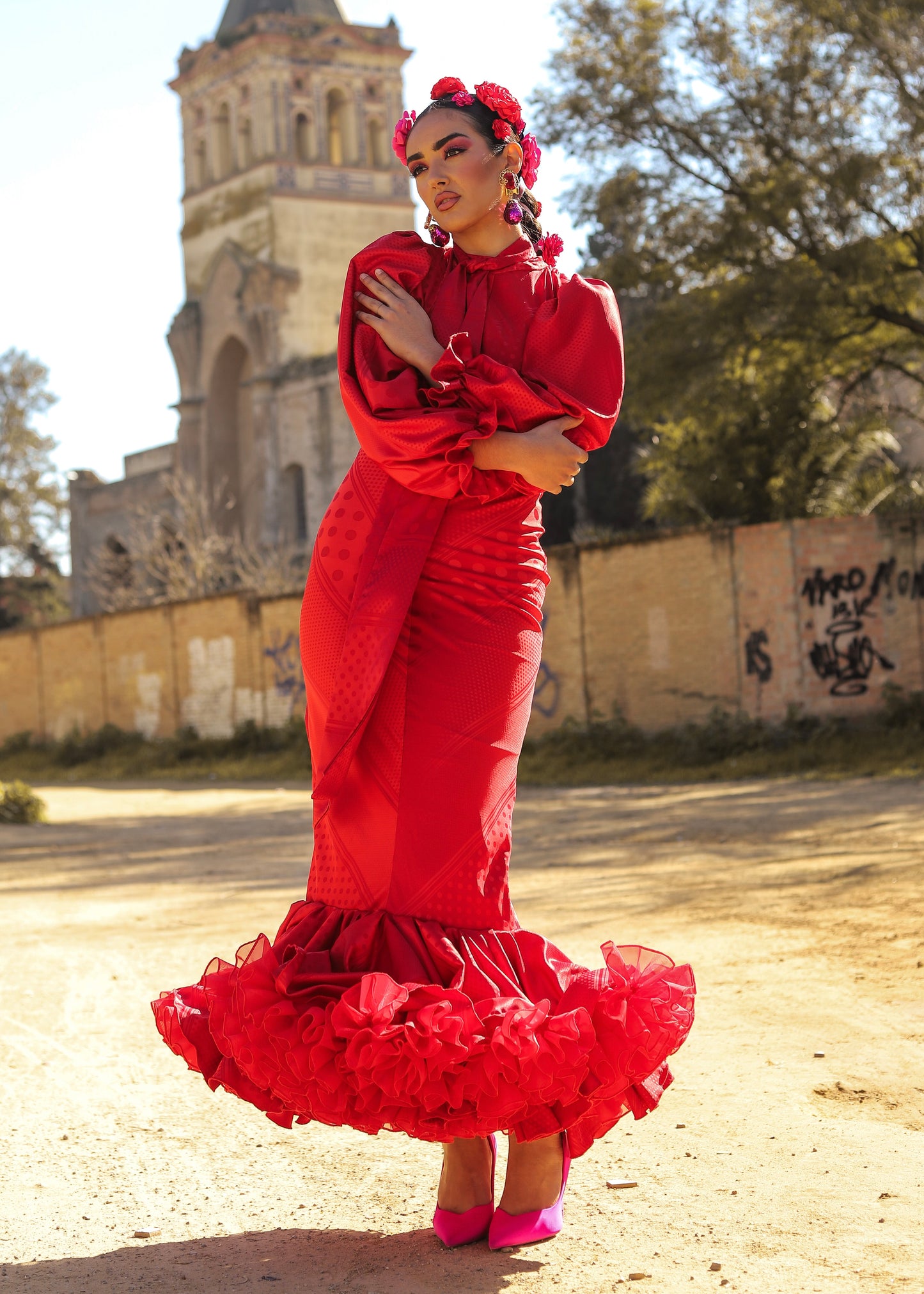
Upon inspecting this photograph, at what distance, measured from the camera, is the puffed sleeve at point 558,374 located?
280 centimetres

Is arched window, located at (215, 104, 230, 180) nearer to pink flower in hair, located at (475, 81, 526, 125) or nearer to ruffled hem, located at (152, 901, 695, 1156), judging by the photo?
pink flower in hair, located at (475, 81, 526, 125)

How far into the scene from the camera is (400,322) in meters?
2.86

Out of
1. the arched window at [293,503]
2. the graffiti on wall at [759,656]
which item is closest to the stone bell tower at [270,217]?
the arched window at [293,503]

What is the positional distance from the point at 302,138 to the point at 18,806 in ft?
107

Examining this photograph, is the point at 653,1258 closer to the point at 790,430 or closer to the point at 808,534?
the point at 808,534

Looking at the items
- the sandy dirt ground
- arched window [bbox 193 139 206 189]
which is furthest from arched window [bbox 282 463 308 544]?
the sandy dirt ground

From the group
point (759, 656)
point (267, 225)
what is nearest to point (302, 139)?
point (267, 225)

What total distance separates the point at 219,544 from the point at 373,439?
3406 cm

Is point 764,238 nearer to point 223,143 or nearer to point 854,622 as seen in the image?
point 854,622

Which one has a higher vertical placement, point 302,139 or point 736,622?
point 302,139

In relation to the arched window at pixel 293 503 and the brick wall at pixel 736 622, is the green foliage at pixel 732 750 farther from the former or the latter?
the arched window at pixel 293 503

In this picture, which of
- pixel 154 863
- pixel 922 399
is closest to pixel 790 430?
pixel 922 399

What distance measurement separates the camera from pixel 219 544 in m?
36.3

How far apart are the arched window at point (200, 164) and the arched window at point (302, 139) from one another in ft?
Result: 11.8
